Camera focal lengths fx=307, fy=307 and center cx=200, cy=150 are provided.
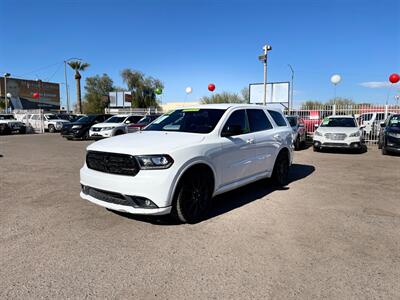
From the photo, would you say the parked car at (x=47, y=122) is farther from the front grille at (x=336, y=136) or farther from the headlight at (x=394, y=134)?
the headlight at (x=394, y=134)

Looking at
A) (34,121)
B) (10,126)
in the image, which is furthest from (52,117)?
(10,126)

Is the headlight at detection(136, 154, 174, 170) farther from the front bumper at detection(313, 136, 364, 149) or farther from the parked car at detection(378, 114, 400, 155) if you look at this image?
the parked car at detection(378, 114, 400, 155)

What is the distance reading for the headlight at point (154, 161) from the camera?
4.07m

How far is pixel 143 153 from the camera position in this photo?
4059 millimetres

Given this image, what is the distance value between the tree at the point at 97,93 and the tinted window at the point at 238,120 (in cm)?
5773

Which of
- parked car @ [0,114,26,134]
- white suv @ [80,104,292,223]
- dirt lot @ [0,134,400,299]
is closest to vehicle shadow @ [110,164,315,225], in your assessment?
dirt lot @ [0,134,400,299]

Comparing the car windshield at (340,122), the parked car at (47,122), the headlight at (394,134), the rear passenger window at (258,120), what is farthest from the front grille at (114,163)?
the parked car at (47,122)

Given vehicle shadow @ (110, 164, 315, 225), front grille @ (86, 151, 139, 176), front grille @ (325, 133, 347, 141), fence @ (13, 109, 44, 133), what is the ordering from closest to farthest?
front grille @ (86, 151, 139, 176) → vehicle shadow @ (110, 164, 315, 225) → front grille @ (325, 133, 347, 141) → fence @ (13, 109, 44, 133)

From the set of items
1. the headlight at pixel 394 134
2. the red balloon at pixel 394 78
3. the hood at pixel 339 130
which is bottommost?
the headlight at pixel 394 134

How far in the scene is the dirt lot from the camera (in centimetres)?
294

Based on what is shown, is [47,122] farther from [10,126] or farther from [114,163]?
[114,163]

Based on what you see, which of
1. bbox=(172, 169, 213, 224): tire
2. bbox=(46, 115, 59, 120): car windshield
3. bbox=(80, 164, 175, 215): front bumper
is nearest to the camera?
bbox=(80, 164, 175, 215): front bumper

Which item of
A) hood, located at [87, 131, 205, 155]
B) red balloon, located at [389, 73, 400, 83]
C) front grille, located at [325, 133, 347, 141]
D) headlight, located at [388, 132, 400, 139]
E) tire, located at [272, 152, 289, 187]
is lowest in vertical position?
tire, located at [272, 152, 289, 187]

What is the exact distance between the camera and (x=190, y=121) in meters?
Result: 5.43
